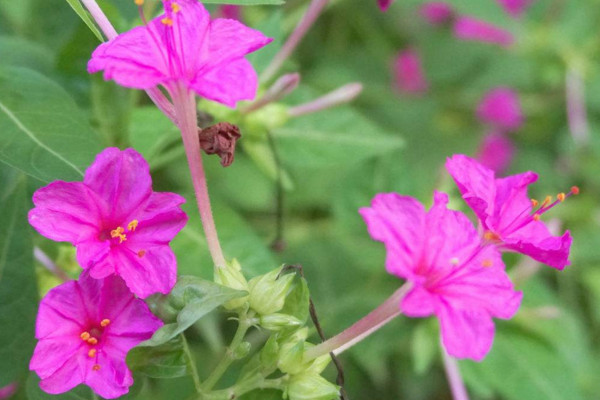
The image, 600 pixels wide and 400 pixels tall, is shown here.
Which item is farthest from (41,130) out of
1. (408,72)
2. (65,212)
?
(408,72)

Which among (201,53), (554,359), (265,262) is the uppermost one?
(201,53)

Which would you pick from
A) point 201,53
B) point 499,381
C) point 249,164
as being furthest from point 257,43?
point 249,164

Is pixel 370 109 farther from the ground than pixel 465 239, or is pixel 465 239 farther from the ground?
pixel 465 239

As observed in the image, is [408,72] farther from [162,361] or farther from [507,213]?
[162,361]

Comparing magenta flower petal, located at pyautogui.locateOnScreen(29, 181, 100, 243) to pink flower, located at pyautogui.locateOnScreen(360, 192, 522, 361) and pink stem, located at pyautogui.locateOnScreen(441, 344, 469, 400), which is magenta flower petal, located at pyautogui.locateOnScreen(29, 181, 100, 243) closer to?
pink flower, located at pyautogui.locateOnScreen(360, 192, 522, 361)

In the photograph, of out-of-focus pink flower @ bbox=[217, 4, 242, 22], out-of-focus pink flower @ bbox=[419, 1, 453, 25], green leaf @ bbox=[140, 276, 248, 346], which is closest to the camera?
green leaf @ bbox=[140, 276, 248, 346]

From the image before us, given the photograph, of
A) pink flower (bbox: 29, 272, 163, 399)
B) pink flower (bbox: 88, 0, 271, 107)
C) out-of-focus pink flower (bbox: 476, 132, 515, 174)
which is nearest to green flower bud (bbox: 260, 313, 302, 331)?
pink flower (bbox: 29, 272, 163, 399)

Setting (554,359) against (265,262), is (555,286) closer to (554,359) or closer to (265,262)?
(554,359)
